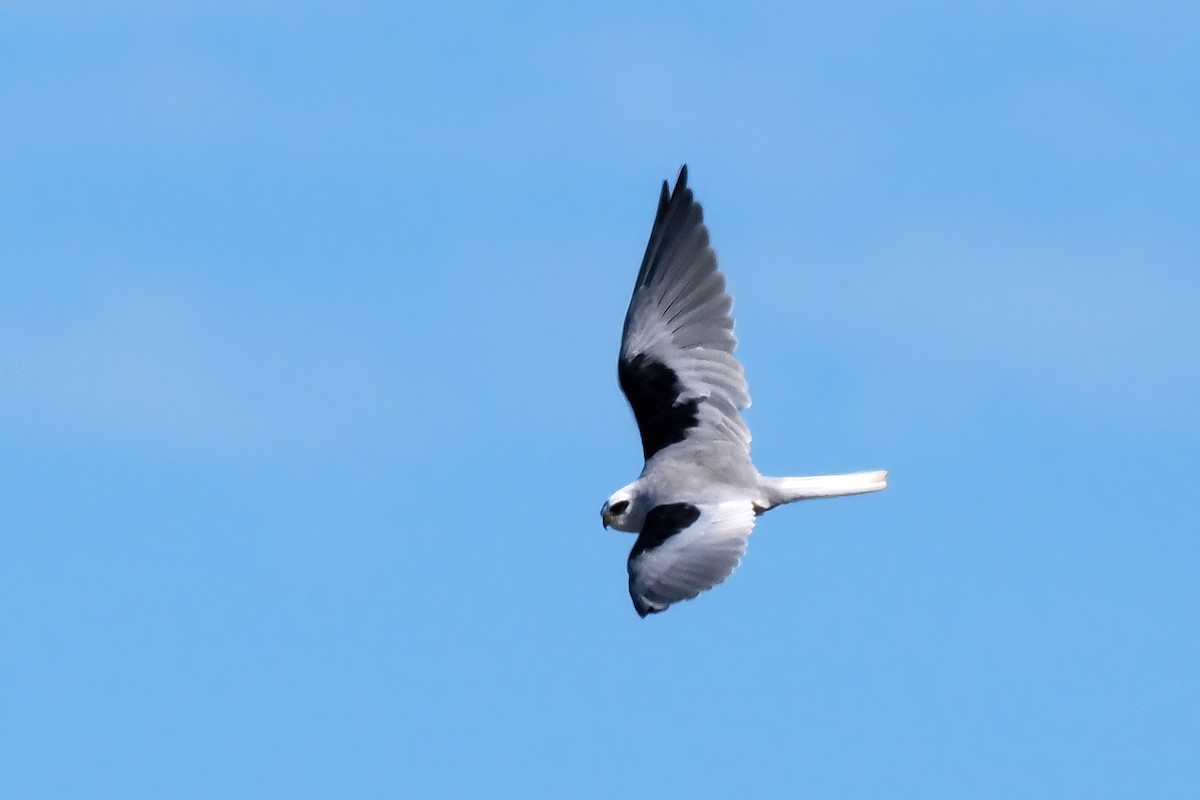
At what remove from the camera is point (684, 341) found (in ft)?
55.1

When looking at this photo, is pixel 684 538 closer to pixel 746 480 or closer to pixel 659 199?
pixel 746 480

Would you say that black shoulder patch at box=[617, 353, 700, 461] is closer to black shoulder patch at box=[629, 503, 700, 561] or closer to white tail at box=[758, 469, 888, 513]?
white tail at box=[758, 469, 888, 513]

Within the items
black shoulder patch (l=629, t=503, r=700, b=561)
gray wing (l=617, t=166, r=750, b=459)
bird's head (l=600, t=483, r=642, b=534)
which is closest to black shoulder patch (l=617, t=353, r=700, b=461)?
gray wing (l=617, t=166, r=750, b=459)

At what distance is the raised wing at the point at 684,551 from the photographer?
1405 centimetres

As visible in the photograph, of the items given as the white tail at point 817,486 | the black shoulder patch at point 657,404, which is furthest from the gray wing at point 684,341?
the white tail at point 817,486

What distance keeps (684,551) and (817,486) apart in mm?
1899

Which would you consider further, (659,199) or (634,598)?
(659,199)

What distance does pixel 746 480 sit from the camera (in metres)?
15.9

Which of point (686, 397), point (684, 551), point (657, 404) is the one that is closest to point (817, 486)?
point (686, 397)

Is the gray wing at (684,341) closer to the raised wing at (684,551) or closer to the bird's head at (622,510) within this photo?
the bird's head at (622,510)

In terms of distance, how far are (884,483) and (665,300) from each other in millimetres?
2168

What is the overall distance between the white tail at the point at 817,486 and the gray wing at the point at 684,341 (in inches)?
22.9

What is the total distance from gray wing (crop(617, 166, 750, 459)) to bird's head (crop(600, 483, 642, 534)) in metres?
0.66

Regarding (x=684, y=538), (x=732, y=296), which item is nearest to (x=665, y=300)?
(x=732, y=296)
